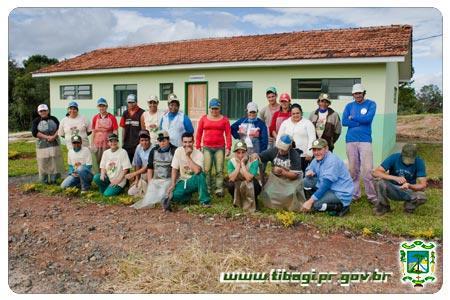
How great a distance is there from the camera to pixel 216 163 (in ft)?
20.9

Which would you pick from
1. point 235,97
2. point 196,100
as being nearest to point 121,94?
point 196,100

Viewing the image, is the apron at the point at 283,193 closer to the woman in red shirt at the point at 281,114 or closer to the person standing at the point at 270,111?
the woman in red shirt at the point at 281,114

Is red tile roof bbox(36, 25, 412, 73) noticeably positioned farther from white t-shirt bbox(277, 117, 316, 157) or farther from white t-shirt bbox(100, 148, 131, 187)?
white t-shirt bbox(100, 148, 131, 187)

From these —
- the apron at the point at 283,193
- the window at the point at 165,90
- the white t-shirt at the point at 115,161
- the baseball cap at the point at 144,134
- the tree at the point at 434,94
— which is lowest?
the apron at the point at 283,193

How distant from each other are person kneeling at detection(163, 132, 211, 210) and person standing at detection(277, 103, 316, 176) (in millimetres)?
1291

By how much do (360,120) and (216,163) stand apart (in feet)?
7.29

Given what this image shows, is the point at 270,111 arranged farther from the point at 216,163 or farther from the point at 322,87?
the point at 322,87

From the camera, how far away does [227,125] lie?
6.23 meters

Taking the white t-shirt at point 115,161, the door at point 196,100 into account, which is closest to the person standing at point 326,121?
the white t-shirt at point 115,161

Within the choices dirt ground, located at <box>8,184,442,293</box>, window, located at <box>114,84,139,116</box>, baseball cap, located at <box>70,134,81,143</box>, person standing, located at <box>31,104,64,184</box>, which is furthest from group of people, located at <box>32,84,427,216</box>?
window, located at <box>114,84,139,116</box>

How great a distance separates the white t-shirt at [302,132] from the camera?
5836 millimetres

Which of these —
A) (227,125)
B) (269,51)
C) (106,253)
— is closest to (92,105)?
(269,51)

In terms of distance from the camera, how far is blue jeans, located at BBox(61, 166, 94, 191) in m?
6.98

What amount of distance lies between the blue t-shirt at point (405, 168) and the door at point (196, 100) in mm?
7545
